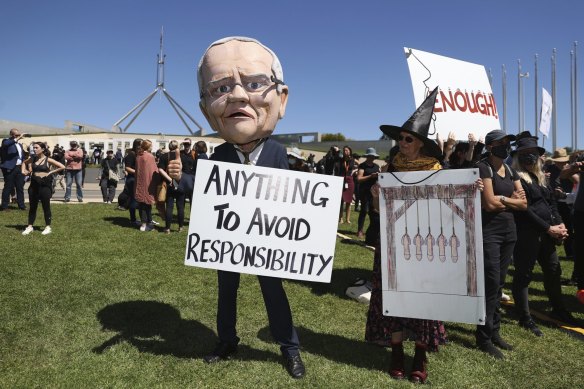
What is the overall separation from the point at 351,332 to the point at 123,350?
2.18 metres

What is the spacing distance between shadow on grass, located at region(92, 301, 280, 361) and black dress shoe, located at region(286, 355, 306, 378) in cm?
26

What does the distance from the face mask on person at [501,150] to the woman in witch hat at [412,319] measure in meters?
0.91

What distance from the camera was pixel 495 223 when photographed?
3943 mm

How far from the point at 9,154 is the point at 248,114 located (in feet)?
31.2

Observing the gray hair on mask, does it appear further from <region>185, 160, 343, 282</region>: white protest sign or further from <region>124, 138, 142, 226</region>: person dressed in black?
<region>124, 138, 142, 226</region>: person dressed in black

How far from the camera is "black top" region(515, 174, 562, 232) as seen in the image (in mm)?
4371

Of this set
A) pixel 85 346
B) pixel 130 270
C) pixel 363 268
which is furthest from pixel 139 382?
pixel 363 268

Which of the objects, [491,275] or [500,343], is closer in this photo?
[491,275]

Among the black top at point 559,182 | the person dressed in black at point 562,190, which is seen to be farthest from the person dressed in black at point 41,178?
the black top at point 559,182

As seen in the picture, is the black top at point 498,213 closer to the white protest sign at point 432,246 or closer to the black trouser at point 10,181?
the white protest sign at point 432,246

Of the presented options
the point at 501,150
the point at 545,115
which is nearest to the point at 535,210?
the point at 501,150

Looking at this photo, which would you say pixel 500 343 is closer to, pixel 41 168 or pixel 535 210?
pixel 535 210

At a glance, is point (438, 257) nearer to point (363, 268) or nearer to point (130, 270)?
point (363, 268)

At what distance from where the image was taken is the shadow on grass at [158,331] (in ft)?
11.9
